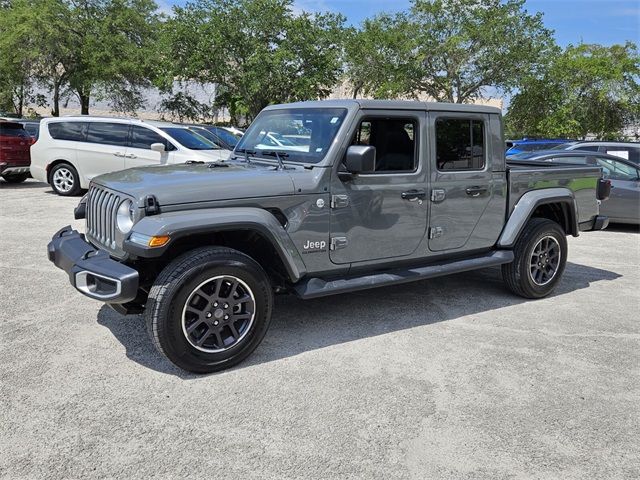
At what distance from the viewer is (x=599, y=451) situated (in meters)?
2.97

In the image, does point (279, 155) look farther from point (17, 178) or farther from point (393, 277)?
point (17, 178)

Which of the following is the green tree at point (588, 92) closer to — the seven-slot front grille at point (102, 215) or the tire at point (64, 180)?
the tire at point (64, 180)

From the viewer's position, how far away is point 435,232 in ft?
15.4

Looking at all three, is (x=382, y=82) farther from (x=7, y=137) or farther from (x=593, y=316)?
(x=593, y=316)

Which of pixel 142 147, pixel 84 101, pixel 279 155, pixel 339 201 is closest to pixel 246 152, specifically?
pixel 279 155

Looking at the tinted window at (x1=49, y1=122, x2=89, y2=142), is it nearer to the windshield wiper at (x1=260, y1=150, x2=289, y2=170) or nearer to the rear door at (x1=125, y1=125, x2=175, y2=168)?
the rear door at (x1=125, y1=125, x2=175, y2=168)

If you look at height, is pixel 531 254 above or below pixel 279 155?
below

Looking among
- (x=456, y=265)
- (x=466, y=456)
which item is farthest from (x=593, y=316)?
(x=466, y=456)

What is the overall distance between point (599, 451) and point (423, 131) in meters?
2.68

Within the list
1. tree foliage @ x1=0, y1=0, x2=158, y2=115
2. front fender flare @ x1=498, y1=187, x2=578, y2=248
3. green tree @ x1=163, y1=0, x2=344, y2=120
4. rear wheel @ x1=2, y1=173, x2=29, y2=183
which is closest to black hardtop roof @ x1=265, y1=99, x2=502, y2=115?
front fender flare @ x1=498, y1=187, x2=578, y2=248

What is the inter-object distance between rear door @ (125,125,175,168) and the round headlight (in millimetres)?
7450

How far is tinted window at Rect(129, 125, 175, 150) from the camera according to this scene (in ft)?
36.0

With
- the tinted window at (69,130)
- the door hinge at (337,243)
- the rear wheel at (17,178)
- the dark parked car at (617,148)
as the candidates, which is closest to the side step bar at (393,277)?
the door hinge at (337,243)

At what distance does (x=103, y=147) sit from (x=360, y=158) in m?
8.85
